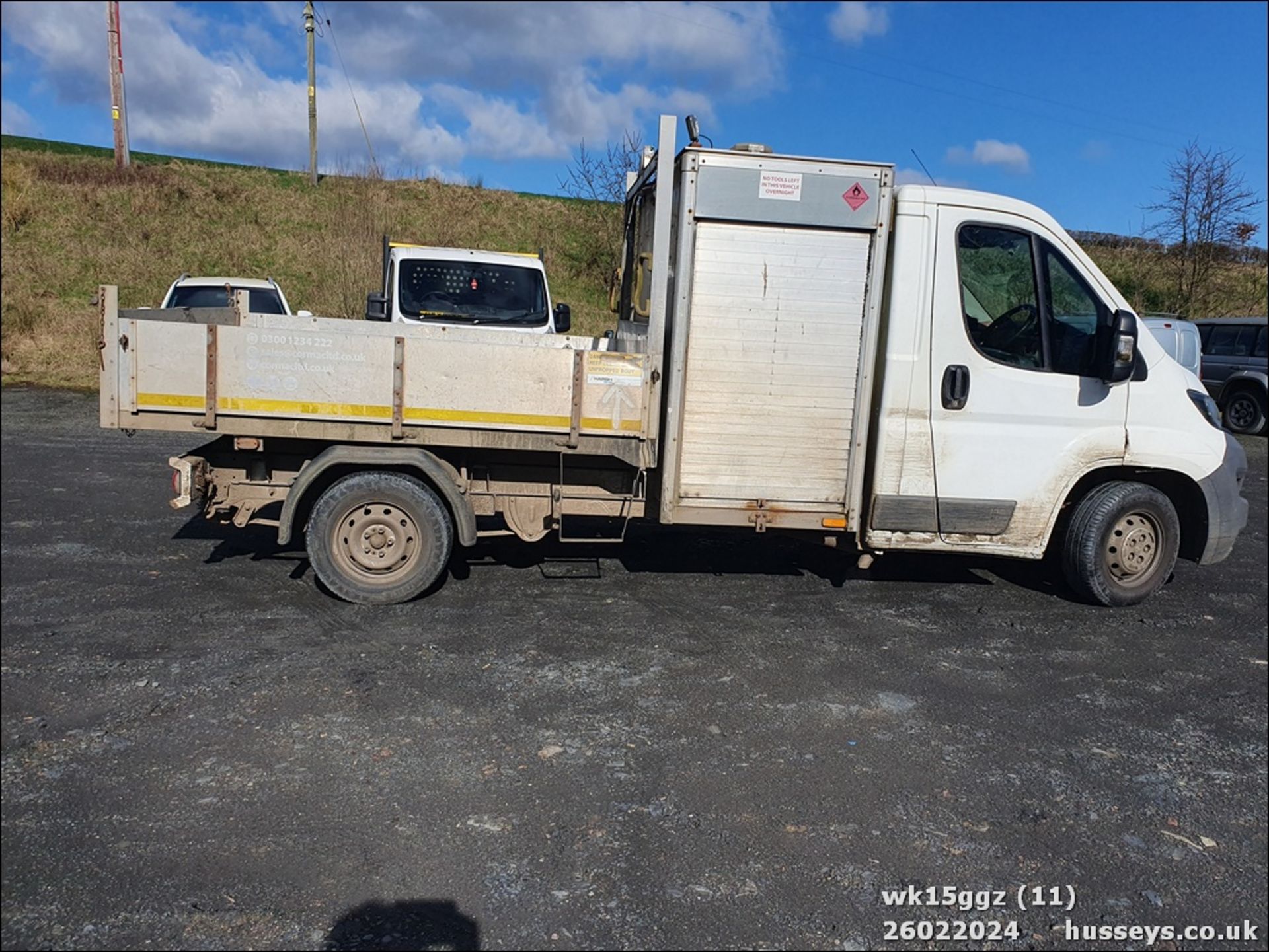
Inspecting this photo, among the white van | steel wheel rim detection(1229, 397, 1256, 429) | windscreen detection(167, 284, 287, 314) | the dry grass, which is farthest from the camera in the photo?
the dry grass

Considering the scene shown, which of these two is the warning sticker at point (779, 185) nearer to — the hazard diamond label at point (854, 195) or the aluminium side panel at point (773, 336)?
the aluminium side panel at point (773, 336)

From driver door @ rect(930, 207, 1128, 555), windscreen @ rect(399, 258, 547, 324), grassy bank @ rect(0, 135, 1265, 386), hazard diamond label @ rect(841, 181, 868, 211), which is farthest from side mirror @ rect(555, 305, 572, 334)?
grassy bank @ rect(0, 135, 1265, 386)

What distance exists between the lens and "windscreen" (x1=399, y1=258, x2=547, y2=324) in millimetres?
9367

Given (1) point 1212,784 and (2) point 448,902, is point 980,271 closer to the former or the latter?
(1) point 1212,784

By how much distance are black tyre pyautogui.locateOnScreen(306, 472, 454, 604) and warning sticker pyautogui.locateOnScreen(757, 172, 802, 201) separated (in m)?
2.72

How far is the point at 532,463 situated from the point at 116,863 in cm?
329

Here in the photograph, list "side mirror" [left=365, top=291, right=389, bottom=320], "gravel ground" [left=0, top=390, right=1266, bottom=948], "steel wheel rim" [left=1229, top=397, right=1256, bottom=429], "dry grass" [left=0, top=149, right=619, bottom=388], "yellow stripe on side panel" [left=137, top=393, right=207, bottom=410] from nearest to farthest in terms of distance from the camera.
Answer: "gravel ground" [left=0, top=390, right=1266, bottom=948] < "yellow stripe on side panel" [left=137, top=393, right=207, bottom=410] < "side mirror" [left=365, top=291, right=389, bottom=320] < "steel wheel rim" [left=1229, top=397, right=1256, bottom=429] < "dry grass" [left=0, top=149, right=619, bottom=388]

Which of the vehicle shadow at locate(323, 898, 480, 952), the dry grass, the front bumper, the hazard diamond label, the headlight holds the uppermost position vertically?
the dry grass

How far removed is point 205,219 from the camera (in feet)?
78.4

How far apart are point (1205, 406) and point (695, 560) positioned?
12.0 feet

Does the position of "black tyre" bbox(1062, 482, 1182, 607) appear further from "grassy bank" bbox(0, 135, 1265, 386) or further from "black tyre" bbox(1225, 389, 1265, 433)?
"grassy bank" bbox(0, 135, 1265, 386)

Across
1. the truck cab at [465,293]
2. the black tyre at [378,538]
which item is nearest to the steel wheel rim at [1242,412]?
the truck cab at [465,293]

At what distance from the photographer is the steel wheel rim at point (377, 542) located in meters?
5.56

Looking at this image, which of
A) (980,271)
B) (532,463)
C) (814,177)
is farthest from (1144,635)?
(532,463)
